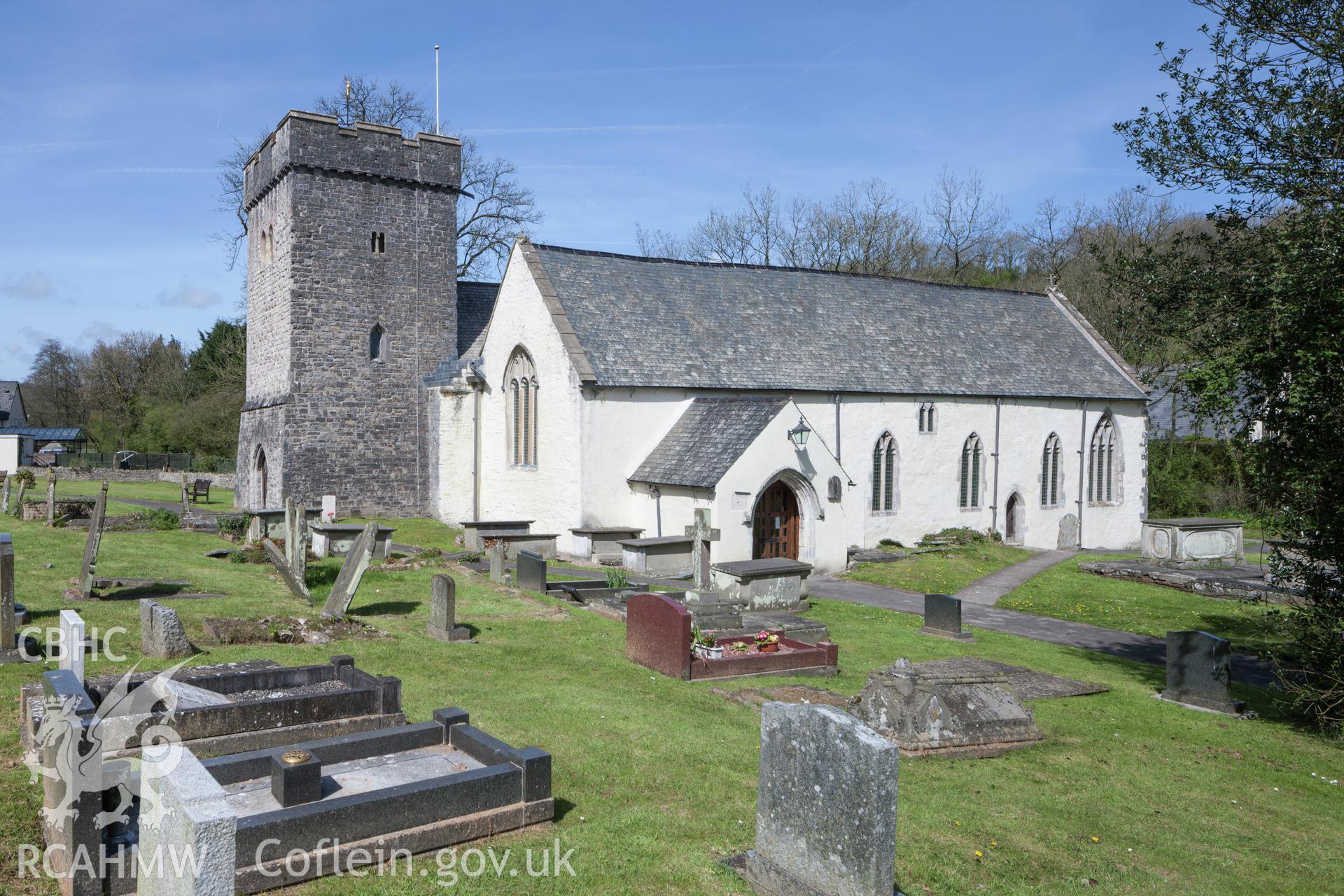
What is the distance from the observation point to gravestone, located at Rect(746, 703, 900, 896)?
18.7ft

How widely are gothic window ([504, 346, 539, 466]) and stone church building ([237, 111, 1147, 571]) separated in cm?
7

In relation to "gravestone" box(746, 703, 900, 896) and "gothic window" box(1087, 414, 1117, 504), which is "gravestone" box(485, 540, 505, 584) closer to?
"gravestone" box(746, 703, 900, 896)

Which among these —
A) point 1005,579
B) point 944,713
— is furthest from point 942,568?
point 944,713

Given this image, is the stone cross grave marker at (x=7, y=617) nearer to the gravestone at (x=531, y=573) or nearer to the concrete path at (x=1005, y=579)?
the gravestone at (x=531, y=573)

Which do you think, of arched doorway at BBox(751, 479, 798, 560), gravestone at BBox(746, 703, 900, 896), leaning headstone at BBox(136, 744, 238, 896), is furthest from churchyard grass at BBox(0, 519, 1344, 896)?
arched doorway at BBox(751, 479, 798, 560)

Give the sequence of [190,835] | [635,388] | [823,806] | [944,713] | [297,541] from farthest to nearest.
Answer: [635,388], [297,541], [944,713], [823,806], [190,835]

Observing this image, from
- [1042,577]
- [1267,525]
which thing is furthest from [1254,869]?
[1042,577]

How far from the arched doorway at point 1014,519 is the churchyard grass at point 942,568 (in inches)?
81.0

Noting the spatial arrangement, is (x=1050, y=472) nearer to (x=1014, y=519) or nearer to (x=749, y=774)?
(x=1014, y=519)

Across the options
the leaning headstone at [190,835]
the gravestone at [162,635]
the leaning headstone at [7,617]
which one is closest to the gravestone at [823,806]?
the leaning headstone at [190,835]

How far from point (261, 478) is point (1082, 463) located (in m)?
29.1

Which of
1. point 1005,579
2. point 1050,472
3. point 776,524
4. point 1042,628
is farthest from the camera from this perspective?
point 1050,472

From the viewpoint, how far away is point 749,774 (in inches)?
348

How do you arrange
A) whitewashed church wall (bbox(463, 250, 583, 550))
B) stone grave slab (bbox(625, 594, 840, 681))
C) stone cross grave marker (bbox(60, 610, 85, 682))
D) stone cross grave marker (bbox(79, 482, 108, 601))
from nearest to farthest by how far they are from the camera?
stone cross grave marker (bbox(60, 610, 85, 682)), stone grave slab (bbox(625, 594, 840, 681)), stone cross grave marker (bbox(79, 482, 108, 601)), whitewashed church wall (bbox(463, 250, 583, 550))
